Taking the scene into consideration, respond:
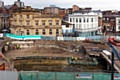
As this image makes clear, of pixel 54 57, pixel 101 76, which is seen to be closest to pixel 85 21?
pixel 54 57

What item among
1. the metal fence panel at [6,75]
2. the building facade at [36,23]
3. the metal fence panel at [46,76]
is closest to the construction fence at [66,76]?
the metal fence panel at [46,76]

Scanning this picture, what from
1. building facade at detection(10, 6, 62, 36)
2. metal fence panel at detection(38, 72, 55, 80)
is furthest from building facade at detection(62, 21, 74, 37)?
metal fence panel at detection(38, 72, 55, 80)

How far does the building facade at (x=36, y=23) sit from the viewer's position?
54594 mm

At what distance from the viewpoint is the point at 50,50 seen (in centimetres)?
4434

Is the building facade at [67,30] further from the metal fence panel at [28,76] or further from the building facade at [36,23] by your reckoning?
the metal fence panel at [28,76]

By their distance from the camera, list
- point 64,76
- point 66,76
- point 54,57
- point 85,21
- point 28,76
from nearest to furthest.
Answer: point 66,76 < point 64,76 < point 28,76 < point 54,57 < point 85,21

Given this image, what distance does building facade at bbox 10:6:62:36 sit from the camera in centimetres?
5459

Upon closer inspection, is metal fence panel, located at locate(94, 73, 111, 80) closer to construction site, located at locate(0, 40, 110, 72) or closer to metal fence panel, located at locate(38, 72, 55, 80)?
metal fence panel, located at locate(38, 72, 55, 80)

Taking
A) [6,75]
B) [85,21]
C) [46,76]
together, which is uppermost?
[85,21]

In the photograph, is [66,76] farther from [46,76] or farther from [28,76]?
[28,76]

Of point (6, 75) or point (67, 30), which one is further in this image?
point (67, 30)

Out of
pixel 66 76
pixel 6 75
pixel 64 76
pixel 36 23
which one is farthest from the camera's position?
pixel 36 23

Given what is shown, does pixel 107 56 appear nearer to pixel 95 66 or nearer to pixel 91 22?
pixel 95 66

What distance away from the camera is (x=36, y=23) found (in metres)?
55.0
